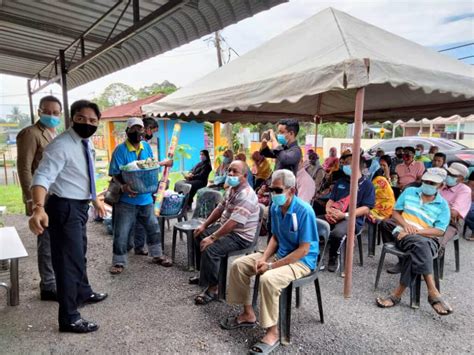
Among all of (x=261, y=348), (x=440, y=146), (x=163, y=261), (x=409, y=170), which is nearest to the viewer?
(x=261, y=348)

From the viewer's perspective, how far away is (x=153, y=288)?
10.8ft

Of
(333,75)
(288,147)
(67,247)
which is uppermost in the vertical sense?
(333,75)

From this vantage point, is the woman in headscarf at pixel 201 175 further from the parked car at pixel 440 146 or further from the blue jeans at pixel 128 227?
the parked car at pixel 440 146

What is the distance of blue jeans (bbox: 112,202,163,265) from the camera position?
3518mm

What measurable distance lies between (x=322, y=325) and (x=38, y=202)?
2354 mm

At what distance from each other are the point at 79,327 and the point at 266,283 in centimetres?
152

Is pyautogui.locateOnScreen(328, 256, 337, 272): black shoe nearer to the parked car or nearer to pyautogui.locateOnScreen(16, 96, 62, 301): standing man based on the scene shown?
pyautogui.locateOnScreen(16, 96, 62, 301): standing man

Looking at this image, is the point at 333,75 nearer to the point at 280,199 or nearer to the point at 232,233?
the point at 280,199

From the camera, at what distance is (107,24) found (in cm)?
455

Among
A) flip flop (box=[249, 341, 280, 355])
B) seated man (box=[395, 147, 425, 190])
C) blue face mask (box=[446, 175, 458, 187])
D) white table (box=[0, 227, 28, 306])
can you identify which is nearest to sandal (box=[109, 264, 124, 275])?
white table (box=[0, 227, 28, 306])

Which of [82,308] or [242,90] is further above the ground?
[242,90]

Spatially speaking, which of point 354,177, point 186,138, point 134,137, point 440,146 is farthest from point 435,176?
point 186,138

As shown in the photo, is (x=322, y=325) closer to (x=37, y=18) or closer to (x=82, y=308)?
(x=82, y=308)

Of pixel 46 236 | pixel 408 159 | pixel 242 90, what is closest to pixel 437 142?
pixel 408 159
